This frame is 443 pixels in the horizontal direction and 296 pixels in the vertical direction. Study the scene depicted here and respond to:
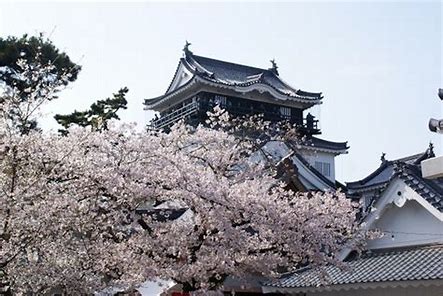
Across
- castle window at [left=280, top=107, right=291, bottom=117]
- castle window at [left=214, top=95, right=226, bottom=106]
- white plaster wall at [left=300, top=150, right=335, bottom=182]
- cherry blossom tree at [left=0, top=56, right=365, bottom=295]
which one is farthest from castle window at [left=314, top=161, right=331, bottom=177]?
cherry blossom tree at [left=0, top=56, right=365, bottom=295]

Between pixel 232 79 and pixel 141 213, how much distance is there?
93.6 feet

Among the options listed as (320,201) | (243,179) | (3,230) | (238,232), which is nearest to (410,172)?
(320,201)

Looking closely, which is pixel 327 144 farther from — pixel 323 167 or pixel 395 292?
pixel 395 292

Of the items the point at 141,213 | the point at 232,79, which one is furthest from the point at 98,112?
the point at 232,79

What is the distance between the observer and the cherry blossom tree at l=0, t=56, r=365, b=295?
8.99 metres

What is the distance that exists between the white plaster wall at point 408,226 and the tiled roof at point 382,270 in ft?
0.94

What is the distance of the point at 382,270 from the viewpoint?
13.2 meters

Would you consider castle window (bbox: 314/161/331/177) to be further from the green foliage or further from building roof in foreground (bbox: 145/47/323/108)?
the green foliage

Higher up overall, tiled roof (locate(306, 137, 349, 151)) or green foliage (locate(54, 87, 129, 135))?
tiled roof (locate(306, 137, 349, 151))

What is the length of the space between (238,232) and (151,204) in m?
1.61

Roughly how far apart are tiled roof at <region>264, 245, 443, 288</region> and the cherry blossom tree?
5.00 feet

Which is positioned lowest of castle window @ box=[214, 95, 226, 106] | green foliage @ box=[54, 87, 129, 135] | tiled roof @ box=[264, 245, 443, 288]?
tiled roof @ box=[264, 245, 443, 288]

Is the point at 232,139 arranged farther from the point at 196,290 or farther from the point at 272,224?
the point at 196,290

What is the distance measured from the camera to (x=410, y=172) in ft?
46.2
